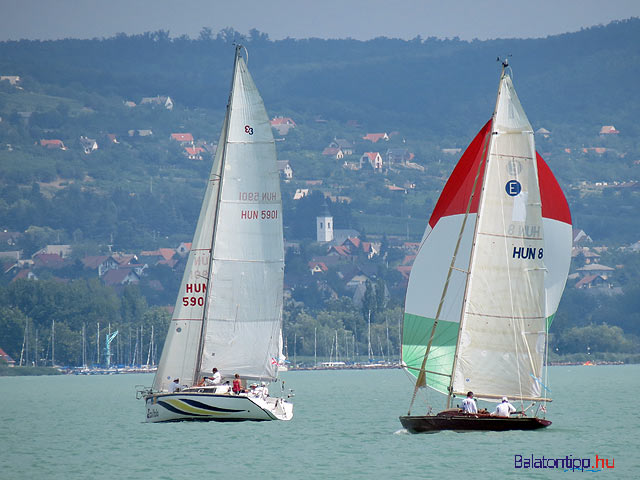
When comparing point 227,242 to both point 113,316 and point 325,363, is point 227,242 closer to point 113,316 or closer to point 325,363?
point 325,363

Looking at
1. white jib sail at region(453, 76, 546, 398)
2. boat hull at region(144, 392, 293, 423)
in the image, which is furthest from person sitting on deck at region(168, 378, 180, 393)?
white jib sail at region(453, 76, 546, 398)

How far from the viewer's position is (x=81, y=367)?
156 meters

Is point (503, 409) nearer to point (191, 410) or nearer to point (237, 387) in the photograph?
point (237, 387)

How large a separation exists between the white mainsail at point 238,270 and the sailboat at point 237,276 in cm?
3

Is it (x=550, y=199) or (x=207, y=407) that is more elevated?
(x=550, y=199)

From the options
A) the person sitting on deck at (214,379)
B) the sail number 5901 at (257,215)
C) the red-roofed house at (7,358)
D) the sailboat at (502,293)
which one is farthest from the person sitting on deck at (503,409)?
the red-roofed house at (7,358)

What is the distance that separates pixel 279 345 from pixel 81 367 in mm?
114832

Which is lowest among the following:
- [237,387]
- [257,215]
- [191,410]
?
[191,410]

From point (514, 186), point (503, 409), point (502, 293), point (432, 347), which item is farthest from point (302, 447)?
point (514, 186)

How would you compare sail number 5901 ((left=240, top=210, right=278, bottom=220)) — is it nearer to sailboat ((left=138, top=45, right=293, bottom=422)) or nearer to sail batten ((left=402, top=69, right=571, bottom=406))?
sailboat ((left=138, top=45, right=293, bottom=422))

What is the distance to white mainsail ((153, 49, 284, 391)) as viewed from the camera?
43062mm

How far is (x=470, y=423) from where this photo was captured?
36812 millimetres

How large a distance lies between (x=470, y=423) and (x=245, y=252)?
9181mm

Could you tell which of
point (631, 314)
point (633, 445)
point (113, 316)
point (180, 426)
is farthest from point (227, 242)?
point (631, 314)
